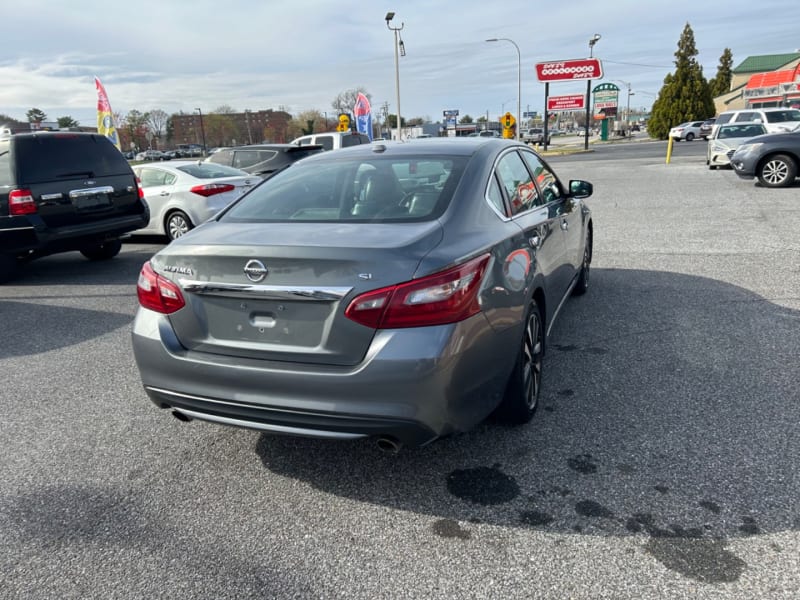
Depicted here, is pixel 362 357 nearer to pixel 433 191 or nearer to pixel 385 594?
pixel 385 594

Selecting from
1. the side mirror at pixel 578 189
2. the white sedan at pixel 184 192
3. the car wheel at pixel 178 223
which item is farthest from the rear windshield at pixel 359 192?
the car wheel at pixel 178 223

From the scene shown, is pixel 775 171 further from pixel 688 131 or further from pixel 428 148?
pixel 688 131

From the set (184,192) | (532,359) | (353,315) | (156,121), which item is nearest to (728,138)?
(184,192)

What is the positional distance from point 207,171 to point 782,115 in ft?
71.1

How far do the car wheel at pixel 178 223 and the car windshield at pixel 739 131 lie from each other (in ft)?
55.6

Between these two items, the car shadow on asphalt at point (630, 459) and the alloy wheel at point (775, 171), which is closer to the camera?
the car shadow on asphalt at point (630, 459)

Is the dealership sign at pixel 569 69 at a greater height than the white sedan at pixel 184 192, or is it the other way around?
the dealership sign at pixel 569 69

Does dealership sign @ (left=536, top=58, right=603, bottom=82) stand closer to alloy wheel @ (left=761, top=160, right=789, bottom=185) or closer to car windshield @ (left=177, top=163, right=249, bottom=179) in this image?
alloy wheel @ (left=761, top=160, right=789, bottom=185)

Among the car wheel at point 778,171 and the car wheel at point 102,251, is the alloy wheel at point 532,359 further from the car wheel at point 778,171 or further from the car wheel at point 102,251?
the car wheel at point 778,171

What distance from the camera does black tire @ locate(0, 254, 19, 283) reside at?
7.92 metres

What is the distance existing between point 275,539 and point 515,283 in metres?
1.65

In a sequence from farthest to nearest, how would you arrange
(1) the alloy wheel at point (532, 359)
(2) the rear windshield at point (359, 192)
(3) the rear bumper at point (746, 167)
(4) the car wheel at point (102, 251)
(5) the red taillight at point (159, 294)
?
(3) the rear bumper at point (746, 167)
(4) the car wheel at point (102, 251)
(1) the alloy wheel at point (532, 359)
(2) the rear windshield at point (359, 192)
(5) the red taillight at point (159, 294)

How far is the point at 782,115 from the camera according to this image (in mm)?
22594

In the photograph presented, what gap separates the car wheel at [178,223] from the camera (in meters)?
10.2
